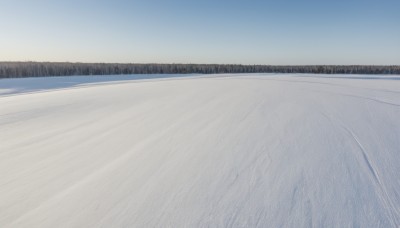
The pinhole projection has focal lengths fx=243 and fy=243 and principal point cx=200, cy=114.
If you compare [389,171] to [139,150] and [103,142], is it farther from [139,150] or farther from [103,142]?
[103,142]

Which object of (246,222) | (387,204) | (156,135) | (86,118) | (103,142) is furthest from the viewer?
(86,118)

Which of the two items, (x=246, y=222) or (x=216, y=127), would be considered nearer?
(x=246, y=222)

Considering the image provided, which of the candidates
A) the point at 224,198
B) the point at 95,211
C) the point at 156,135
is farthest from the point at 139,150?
the point at 224,198

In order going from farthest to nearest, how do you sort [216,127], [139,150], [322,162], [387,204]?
[216,127] → [139,150] → [322,162] → [387,204]

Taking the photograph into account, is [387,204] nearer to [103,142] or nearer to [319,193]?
[319,193]

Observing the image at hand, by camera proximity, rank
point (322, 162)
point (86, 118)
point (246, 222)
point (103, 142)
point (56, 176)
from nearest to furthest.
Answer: point (246, 222) < point (56, 176) < point (322, 162) < point (103, 142) < point (86, 118)

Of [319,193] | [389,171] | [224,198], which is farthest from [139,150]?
[389,171]
